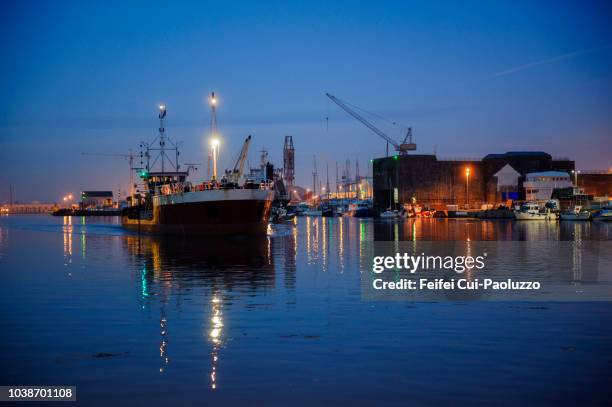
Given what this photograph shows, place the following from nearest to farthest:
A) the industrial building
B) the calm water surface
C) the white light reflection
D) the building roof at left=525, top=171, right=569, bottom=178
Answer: the calm water surface, the white light reflection, the building roof at left=525, top=171, right=569, bottom=178, the industrial building

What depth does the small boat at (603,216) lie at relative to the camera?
110 m

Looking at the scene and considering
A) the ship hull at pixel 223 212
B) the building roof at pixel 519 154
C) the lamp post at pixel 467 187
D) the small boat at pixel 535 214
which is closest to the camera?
the ship hull at pixel 223 212

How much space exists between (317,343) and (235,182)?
52467 mm

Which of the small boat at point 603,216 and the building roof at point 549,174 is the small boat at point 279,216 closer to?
the building roof at point 549,174

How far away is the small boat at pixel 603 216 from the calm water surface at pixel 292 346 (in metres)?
97.1

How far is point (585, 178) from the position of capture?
164 m

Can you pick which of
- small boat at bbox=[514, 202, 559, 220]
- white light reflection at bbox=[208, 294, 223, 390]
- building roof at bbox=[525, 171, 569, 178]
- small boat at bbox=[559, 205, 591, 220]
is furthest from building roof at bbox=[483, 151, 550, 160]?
white light reflection at bbox=[208, 294, 223, 390]

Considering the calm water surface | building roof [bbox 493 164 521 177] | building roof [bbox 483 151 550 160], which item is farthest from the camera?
building roof [bbox 483 151 550 160]

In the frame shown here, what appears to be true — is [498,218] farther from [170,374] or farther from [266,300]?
[170,374]

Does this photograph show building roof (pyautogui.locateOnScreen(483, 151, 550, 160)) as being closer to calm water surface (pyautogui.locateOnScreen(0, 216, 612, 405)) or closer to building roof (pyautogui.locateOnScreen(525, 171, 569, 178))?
building roof (pyautogui.locateOnScreen(525, 171, 569, 178))

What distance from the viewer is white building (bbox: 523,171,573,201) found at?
154 meters

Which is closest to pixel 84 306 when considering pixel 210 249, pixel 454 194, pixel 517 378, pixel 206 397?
pixel 206 397

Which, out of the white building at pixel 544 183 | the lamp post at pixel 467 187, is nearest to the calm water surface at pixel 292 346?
the white building at pixel 544 183

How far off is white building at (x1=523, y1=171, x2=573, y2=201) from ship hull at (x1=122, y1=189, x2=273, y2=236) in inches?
4161
